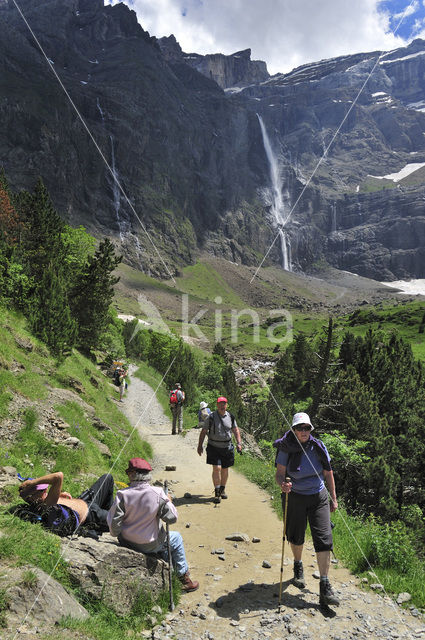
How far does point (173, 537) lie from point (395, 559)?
403cm

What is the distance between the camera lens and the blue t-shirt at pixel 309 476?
21.2ft

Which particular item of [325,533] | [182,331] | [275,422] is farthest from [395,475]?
[182,331]

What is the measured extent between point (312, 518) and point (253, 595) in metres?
1.45

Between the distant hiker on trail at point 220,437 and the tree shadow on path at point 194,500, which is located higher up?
the distant hiker on trail at point 220,437

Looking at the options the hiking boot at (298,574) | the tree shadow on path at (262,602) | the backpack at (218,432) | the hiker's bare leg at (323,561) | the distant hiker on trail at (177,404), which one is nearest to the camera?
the tree shadow on path at (262,602)

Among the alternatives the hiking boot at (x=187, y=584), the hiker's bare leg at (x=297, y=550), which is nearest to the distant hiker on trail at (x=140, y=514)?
the hiking boot at (x=187, y=584)

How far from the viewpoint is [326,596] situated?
5.90 metres

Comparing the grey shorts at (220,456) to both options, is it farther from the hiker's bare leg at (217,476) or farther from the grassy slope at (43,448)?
the grassy slope at (43,448)

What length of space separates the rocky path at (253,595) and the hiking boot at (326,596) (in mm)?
123

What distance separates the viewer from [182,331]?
5709 inches

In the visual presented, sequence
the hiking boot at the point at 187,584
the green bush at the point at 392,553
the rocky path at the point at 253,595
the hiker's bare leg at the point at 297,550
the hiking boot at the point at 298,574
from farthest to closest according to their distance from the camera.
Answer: the green bush at the point at 392,553
the hiker's bare leg at the point at 297,550
the hiking boot at the point at 298,574
the hiking boot at the point at 187,584
the rocky path at the point at 253,595

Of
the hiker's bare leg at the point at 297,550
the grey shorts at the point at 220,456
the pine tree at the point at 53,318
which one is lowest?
the hiker's bare leg at the point at 297,550

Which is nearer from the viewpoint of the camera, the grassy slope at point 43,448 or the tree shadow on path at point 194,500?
the grassy slope at point 43,448

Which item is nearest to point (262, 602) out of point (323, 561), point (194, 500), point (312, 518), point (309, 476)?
point (323, 561)
